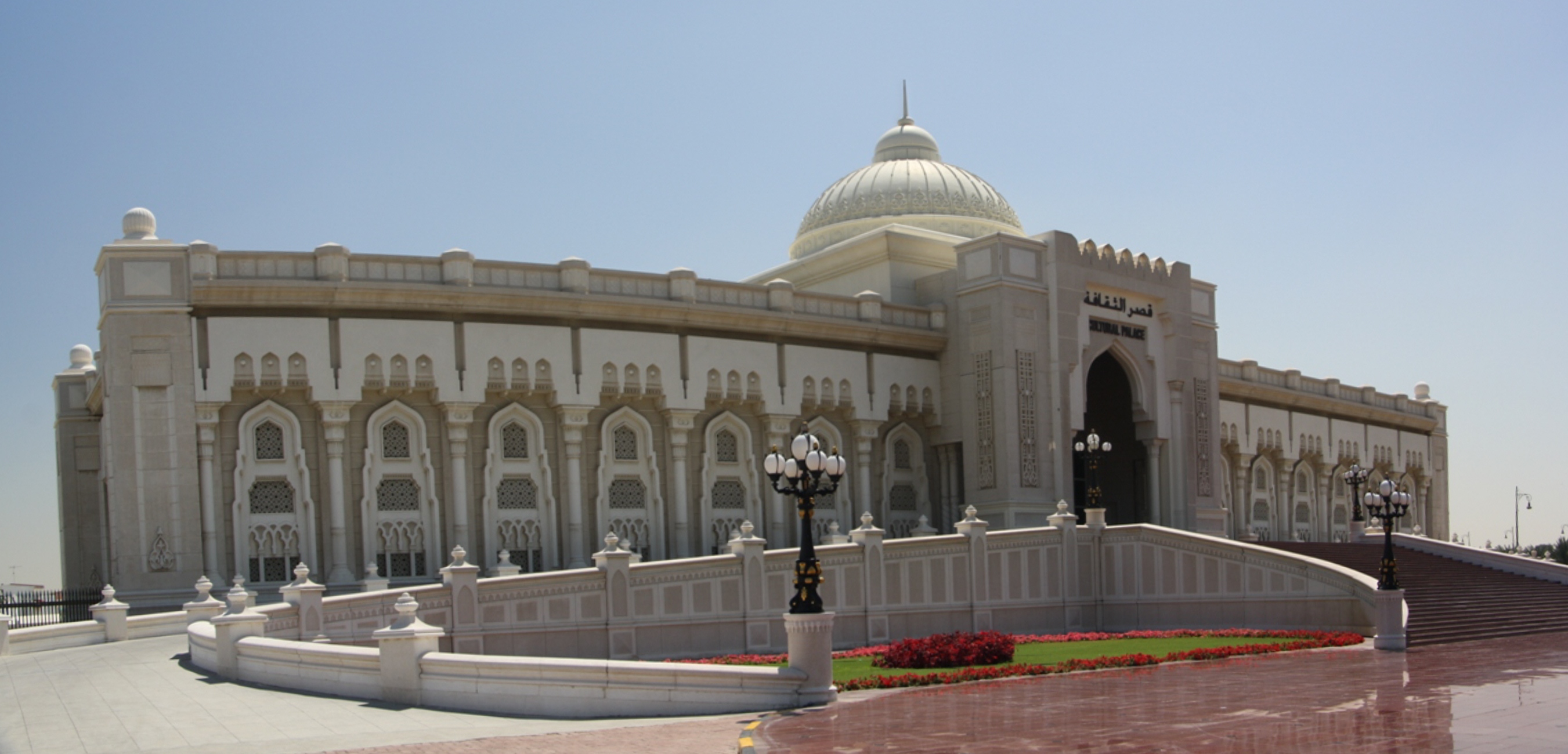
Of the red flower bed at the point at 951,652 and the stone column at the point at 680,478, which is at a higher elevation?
the stone column at the point at 680,478

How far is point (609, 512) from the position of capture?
32.8 m

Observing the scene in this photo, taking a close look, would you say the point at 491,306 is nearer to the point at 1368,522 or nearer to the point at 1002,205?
the point at 1002,205

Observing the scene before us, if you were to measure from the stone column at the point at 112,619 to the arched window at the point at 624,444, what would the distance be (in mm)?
11762

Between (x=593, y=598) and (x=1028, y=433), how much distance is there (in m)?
16.0

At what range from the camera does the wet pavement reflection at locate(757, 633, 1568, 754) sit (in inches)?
491

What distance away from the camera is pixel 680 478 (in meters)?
33.6

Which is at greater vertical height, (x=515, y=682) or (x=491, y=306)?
(x=491, y=306)

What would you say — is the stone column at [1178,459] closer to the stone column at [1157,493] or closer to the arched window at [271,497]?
the stone column at [1157,493]

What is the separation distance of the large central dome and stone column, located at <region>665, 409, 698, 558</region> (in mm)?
12775

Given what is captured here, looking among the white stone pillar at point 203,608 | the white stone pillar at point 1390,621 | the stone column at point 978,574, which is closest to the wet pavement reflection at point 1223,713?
the white stone pillar at point 1390,621

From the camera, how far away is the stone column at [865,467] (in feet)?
122

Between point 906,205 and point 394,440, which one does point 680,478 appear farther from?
point 906,205

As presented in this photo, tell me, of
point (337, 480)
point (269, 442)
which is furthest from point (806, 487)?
point (269, 442)

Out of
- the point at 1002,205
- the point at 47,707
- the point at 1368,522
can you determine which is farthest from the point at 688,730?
the point at 1368,522
